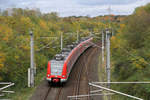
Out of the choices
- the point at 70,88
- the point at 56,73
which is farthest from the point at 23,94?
the point at 70,88

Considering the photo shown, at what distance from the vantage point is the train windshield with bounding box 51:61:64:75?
19172mm

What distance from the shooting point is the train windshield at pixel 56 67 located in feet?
62.9

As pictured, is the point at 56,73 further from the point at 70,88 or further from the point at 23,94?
the point at 23,94

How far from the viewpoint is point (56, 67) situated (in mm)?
19312

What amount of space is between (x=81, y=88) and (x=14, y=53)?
777 centimetres

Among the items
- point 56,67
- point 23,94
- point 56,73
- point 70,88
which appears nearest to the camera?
point 23,94

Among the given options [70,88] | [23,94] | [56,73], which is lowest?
[23,94]

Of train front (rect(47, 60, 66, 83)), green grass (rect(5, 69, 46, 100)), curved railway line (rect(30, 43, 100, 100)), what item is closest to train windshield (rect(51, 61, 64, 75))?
train front (rect(47, 60, 66, 83))

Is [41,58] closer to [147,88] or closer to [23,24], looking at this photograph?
[23,24]

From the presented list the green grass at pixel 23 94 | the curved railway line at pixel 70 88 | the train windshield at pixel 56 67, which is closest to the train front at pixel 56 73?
the train windshield at pixel 56 67

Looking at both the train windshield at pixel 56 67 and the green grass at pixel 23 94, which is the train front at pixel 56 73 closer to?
the train windshield at pixel 56 67

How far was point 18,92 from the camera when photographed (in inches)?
723

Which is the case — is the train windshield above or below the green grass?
above

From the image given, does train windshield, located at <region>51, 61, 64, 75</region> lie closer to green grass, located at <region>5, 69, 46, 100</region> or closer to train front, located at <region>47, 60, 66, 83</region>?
train front, located at <region>47, 60, 66, 83</region>
